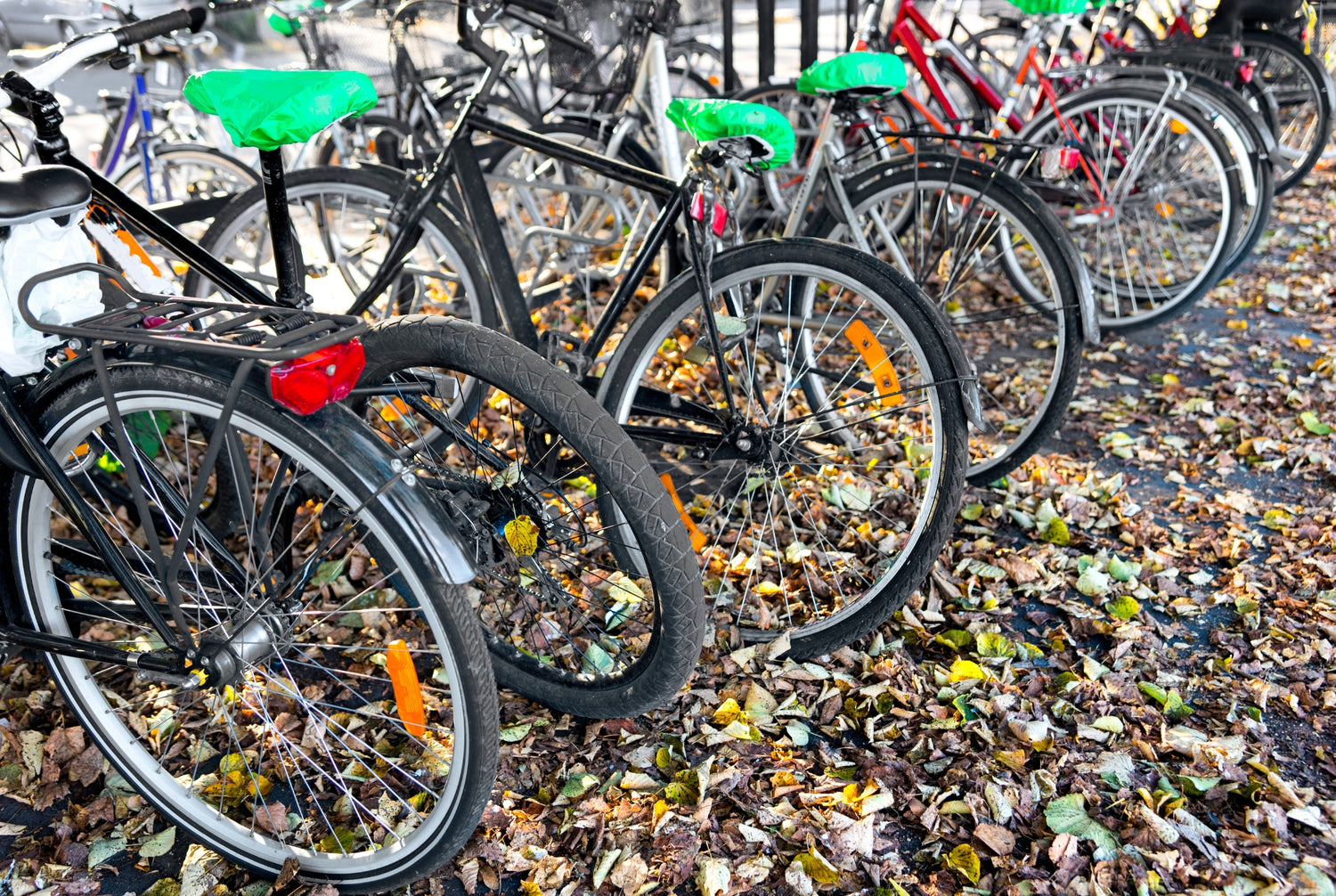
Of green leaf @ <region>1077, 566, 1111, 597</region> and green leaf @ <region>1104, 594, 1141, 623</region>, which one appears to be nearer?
green leaf @ <region>1104, 594, 1141, 623</region>

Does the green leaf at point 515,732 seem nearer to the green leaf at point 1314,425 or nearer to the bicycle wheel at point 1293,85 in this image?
the green leaf at point 1314,425

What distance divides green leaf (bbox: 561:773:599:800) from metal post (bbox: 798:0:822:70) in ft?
13.1

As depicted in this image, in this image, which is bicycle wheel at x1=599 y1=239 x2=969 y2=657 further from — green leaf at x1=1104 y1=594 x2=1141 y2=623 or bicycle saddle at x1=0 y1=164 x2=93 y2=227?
bicycle saddle at x1=0 y1=164 x2=93 y2=227

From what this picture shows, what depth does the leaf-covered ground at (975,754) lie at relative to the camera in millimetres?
2092

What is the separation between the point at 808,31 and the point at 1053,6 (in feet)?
4.16

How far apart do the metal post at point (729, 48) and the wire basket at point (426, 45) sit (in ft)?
4.87

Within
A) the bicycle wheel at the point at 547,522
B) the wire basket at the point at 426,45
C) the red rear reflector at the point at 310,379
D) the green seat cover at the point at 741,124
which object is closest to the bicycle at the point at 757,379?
the green seat cover at the point at 741,124

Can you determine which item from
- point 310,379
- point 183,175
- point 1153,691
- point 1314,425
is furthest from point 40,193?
point 1314,425

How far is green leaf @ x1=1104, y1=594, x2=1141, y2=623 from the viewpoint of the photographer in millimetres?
2844

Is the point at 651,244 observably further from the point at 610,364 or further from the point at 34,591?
the point at 34,591

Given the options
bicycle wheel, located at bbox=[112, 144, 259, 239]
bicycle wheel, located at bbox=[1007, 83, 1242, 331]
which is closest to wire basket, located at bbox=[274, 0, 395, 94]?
bicycle wheel, located at bbox=[112, 144, 259, 239]

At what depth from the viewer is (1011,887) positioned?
6.58 feet

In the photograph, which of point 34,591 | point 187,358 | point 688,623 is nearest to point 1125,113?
point 688,623

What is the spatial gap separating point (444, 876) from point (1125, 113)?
14.6 ft
